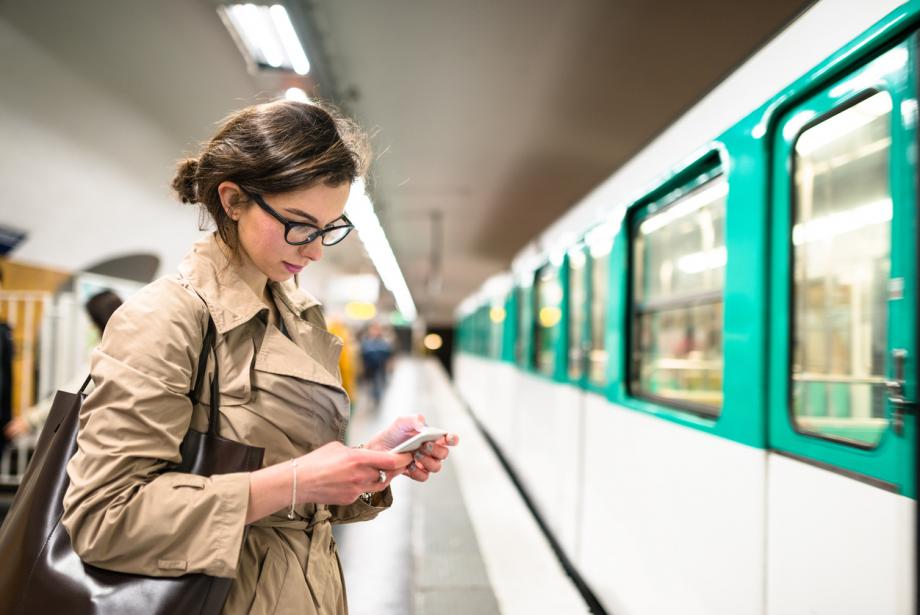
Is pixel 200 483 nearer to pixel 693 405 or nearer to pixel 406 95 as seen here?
pixel 693 405

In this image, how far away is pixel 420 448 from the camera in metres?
1.12

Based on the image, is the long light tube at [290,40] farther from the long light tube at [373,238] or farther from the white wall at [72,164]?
the white wall at [72,164]

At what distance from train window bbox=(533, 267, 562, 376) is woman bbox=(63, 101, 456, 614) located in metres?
3.49

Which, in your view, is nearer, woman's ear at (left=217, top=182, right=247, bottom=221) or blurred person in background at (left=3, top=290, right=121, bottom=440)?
woman's ear at (left=217, top=182, right=247, bottom=221)

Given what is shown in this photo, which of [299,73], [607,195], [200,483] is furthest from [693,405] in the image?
[299,73]

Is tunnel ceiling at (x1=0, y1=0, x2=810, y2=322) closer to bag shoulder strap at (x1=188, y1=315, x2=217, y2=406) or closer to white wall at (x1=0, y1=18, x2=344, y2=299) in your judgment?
white wall at (x1=0, y1=18, x2=344, y2=299)

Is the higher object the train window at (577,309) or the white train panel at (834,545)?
the train window at (577,309)

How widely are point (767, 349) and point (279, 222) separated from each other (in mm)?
1454

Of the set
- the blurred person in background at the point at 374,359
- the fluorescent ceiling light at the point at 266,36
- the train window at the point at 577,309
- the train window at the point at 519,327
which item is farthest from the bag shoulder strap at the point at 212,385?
the blurred person in background at the point at 374,359

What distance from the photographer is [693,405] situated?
2252 mm

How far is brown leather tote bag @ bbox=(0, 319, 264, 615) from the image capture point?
821mm

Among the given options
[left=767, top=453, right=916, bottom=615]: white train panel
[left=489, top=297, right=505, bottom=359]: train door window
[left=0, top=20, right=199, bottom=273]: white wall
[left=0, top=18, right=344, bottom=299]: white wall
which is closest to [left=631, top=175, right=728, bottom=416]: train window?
[left=767, top=453, right=916, bottom=615]: white train panel

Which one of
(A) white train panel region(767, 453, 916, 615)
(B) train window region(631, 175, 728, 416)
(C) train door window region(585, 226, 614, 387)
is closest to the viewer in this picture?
→ (A) white train panel region(767, 453, 916, 615)

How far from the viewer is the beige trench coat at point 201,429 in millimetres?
810
